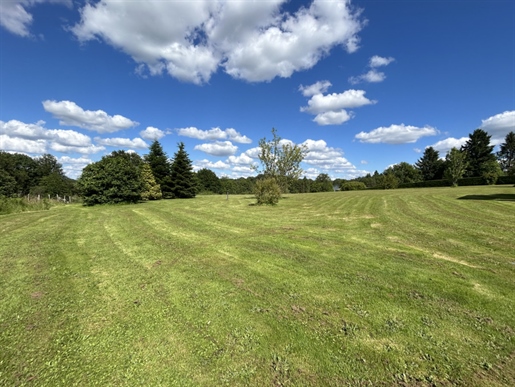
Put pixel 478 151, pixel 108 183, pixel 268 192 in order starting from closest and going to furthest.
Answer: pixel 268 192, pixel 108 183, pixel 478 151

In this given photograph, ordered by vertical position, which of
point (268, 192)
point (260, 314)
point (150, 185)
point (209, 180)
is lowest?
point (260, 314)

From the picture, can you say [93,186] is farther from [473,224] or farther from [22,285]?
[473,224]

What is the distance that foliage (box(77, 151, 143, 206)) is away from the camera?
22.1m

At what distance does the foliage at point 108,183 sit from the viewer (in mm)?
22094

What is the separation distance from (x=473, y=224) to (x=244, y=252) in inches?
359

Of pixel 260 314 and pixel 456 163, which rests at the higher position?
pixel 456 163

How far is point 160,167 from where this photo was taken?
34.8m

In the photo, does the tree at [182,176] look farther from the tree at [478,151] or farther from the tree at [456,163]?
the tree at [478,151]

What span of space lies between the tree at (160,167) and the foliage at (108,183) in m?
9.69

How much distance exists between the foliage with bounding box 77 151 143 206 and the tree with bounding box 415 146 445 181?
75128mm

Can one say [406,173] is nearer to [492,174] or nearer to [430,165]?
[430,165]

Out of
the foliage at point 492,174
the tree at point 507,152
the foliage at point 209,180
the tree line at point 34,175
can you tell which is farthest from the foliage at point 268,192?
the tree at point 507,152

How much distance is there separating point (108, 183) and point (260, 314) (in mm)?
23719

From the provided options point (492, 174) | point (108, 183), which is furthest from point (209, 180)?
point (492, 174)
